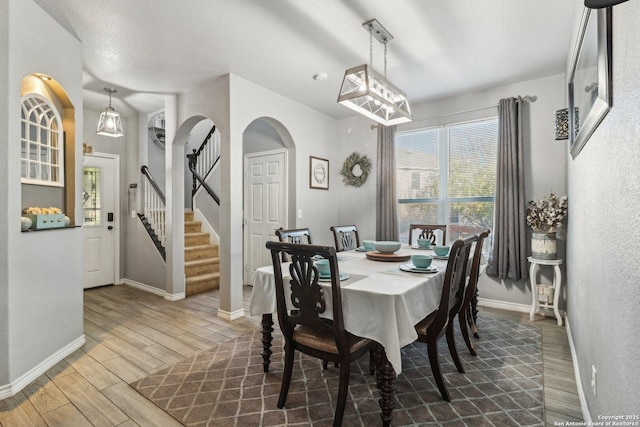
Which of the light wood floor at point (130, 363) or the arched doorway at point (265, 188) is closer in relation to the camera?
the light wood floor at point (130, 363)

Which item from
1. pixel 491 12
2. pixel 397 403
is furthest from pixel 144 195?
pixel 491 12

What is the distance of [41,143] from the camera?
2.51 metres

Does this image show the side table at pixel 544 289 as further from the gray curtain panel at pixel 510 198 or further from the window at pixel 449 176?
the window at pixel 449 176

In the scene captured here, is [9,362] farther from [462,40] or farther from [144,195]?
[462,40]

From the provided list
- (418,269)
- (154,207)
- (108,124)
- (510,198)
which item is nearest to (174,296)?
(154,207)

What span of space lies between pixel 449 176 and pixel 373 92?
7.46 feet

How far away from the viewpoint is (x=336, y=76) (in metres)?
3.49

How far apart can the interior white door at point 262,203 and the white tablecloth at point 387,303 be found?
2.51m

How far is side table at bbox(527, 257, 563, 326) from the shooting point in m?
3.18

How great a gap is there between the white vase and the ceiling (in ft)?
5.73

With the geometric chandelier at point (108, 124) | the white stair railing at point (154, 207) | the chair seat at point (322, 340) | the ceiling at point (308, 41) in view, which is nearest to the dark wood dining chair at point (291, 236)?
the chair seat at point (322, 340)

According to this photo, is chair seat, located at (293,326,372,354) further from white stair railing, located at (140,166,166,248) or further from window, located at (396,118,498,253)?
white stair railing, located at (140,166,166,248)

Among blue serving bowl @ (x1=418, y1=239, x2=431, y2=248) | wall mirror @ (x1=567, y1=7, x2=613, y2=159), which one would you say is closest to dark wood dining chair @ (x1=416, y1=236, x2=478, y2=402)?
wall mirror @ (x1=567, y1=7, x2=613, y2=159)

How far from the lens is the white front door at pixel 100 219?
469cm
